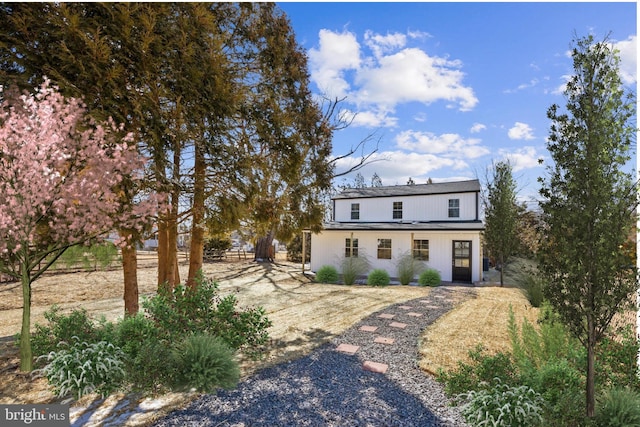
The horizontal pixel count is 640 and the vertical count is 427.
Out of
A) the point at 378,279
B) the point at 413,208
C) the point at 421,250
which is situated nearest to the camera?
the point at 378,279

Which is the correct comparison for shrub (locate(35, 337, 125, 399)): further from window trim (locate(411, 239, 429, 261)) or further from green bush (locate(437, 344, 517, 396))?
window trim (locate(411, 239, 429, 261))

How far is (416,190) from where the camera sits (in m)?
19.8

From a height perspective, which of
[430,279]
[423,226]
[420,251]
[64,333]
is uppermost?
[423,226]

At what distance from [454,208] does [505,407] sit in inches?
628

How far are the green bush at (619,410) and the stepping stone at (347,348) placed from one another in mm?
3156

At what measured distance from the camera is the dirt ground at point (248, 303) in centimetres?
485

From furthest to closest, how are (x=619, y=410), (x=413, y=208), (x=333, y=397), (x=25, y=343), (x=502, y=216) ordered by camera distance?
(x=413, y=208) < (x=502, y=216) < (x=25, y=343) < (x=333, y=397) < (x=619, y=410)

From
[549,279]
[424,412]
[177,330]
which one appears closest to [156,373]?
[177,330]

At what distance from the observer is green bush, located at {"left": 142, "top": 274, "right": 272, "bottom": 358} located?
15.6ft

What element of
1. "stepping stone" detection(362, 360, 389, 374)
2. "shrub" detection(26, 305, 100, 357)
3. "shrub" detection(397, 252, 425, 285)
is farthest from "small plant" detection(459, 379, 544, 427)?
"shrub" detection(397, 252, 425, 285)

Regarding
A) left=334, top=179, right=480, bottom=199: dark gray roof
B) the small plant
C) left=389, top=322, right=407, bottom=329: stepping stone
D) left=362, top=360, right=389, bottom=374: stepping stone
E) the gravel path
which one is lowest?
left=389, top=322, right=407, bottom=329: stepping stone

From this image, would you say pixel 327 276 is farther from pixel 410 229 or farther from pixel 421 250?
pixel 421 250

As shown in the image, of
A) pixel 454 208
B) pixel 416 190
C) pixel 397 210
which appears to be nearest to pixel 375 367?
pixel 454 208

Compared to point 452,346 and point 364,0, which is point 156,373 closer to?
point 452,346
